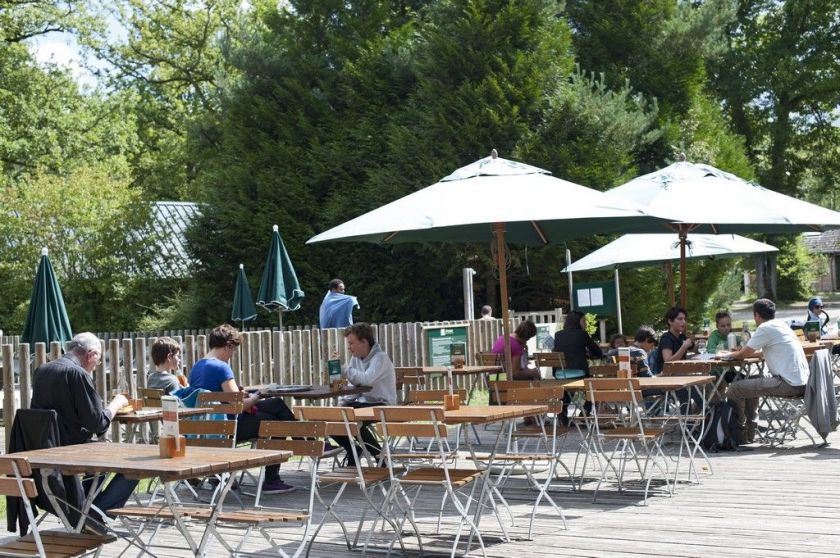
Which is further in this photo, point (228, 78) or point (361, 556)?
point (228, 78)

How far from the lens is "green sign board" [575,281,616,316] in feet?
59.9

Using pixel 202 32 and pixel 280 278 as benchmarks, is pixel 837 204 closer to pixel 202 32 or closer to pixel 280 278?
pixel 202 32

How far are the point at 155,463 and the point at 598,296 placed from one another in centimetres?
1338

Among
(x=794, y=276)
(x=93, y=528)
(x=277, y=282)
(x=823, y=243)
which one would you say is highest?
(x=823, y=243)

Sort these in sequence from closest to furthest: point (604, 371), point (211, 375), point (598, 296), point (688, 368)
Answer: point (211, 375) → point (688, 368) → point (604, 371) → point (598, 296)

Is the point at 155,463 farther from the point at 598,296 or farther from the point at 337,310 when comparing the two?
the point at 598,296

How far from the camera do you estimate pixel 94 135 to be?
3962 cm

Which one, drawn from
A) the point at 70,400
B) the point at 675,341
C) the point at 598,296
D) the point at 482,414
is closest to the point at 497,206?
the point at 482,414

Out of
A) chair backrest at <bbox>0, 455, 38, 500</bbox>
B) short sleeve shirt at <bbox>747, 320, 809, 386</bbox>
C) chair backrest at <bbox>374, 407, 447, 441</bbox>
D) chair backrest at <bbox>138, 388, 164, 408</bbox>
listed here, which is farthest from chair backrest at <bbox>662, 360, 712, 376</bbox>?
chair backrest at <bbox>0, 455, 38, 500</bbox>

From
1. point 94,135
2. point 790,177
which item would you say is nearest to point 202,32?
point 94,135

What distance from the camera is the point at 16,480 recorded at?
5.16m

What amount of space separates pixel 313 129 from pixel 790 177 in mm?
24084

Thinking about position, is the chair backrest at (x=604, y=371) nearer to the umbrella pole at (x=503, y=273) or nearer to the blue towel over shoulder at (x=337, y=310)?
the umbrella pole at (x=503, y=273)

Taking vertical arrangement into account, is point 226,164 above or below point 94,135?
below
